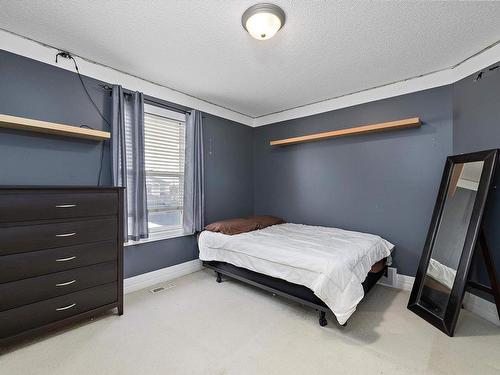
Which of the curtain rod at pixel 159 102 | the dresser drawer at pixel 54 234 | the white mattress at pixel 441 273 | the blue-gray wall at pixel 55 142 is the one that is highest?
the curtain rod at pixel 159 102

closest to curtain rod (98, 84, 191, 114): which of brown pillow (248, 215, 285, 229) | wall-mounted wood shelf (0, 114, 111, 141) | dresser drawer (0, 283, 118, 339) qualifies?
wall-mounted wood shelf (0, 114, 111, 141)

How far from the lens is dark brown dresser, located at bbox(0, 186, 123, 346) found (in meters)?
1.69

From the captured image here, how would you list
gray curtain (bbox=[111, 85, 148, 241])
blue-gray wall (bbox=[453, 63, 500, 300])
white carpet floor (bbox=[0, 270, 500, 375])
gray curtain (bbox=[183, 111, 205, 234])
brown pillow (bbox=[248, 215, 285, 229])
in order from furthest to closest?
1. brown pillow (bbox=[248, 215, 285, 229])
2. gray curtain (bbox=[183, 111, 205, 234])
3. gray curtain (bbox=[111, 85, 148, 241])
4. blue-gray wall (bbox=[453, 63, 500, 300])
5. white carpet floor (bbox=[0, 270, 500, 375])

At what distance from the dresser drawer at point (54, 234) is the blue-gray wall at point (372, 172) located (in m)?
2.69

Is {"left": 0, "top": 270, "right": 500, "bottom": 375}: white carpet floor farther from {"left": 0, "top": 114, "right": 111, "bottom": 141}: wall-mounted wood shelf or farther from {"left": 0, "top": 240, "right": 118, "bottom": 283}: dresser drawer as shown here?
{"left": 0, "top": 114, "right": 111, "bottom": 141}: wall-mounted wood shelf

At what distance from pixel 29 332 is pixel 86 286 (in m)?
0.43

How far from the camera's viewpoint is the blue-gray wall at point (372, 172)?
2.74m

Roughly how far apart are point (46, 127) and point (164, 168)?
133cm

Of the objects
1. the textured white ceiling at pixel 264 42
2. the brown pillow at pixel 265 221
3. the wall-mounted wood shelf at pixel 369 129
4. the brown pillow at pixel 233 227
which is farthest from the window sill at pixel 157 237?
the wall-mounted wood shelf at pixel 369 129

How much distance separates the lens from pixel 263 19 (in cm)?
175

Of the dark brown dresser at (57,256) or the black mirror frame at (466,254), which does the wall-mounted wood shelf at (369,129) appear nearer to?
the black mirror frame at (466,254)

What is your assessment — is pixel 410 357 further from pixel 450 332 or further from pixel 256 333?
pixel 256 333

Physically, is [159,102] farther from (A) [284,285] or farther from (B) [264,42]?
(A) [284,285]

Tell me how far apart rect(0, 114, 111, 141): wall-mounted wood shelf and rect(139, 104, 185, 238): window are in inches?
28.1
